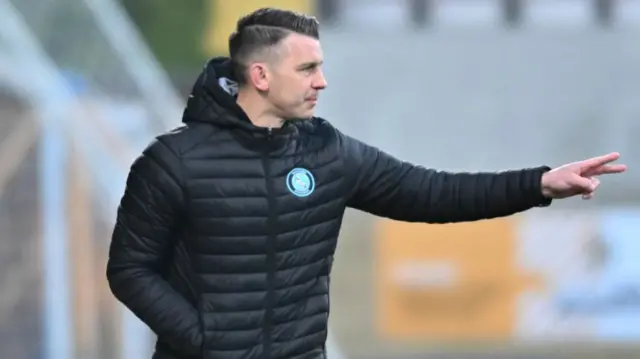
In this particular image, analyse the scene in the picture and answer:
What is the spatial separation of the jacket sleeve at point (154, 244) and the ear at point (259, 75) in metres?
0.17

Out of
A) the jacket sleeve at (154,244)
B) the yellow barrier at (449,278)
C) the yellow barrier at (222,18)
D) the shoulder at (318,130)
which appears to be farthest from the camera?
the yellow barrier at (449,278)

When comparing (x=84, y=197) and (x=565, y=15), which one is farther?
(x=565, y=15)

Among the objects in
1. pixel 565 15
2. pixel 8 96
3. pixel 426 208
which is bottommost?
pixel 426 208

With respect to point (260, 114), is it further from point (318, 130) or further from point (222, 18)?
point (222, 18)

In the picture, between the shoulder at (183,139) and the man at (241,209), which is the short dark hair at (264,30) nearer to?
the man at (241,209)

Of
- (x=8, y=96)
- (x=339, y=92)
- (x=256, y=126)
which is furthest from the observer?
(x=339, y=92)

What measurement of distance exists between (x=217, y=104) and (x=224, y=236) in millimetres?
207

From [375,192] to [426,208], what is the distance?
0.29ft

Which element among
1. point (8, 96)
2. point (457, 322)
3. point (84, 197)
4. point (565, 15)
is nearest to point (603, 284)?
point (457, 322)

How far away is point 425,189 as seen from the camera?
218 centimetres

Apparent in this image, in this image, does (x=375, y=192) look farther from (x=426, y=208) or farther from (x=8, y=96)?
(x=8, y=96)

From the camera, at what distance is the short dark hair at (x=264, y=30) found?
208 cm

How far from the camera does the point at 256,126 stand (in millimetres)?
2068

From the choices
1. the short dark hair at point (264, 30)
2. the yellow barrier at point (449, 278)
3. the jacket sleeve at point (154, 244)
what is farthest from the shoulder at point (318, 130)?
the yellow barrier at point (449, 278)
